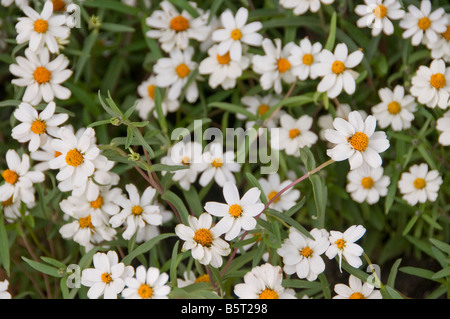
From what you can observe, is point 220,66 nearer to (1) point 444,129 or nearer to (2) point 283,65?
(2) point 283,65

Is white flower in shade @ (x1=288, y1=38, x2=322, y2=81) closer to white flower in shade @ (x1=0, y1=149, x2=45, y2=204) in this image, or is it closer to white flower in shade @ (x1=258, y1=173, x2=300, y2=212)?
white flower in shade @ (x1=258, y1=173, x2=300, y2=212)

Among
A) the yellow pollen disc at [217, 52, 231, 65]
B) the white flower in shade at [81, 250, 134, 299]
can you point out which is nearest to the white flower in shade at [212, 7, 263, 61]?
the yellow pollen disc at [217, 52, 231, 65]

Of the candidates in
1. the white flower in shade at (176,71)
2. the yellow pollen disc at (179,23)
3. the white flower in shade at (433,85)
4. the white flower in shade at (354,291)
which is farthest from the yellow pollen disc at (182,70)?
the white flower in shade at (354,291)

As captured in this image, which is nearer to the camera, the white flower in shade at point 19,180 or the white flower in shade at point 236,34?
the white flower in shade at point 19,180

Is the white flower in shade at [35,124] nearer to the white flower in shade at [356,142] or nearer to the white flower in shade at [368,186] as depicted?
the white flower in shade at [356,142]

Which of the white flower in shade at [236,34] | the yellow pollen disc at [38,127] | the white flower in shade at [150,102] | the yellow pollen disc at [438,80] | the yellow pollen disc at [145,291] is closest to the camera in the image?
the yellow pollen disc at [145,291]

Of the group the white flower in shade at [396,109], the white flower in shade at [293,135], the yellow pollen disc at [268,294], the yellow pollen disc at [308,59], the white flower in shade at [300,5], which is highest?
the white flower in shade at [300,5]
